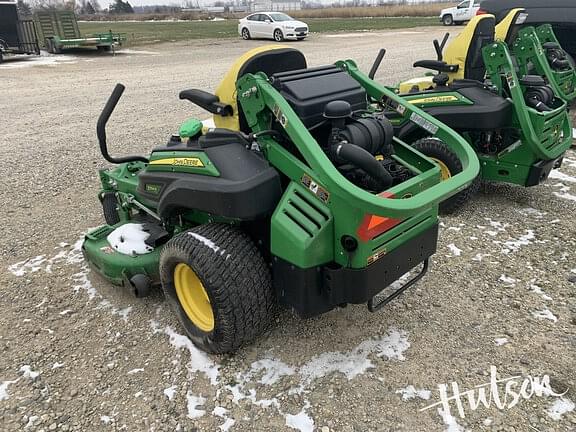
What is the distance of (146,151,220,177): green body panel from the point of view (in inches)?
102

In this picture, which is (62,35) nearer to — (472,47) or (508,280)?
(472,47)

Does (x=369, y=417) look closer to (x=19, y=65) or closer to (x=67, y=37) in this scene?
(x=19, y=65)

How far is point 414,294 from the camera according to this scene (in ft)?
10.8

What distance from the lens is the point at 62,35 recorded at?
18.2 meters

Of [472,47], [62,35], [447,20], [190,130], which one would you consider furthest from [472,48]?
[447,20]

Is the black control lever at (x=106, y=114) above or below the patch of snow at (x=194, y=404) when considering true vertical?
above

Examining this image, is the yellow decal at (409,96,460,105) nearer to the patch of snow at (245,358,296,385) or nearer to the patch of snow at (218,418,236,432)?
the patch of snow at (245,358,296,385)

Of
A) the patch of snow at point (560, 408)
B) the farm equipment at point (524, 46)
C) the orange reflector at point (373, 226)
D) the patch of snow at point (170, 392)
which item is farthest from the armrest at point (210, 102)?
the farm equipment at point (524, 46)

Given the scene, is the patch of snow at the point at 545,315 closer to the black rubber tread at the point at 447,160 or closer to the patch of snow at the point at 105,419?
the black rubber tread at the point at 447,160

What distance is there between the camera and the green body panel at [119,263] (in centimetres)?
310

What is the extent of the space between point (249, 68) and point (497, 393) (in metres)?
2.10

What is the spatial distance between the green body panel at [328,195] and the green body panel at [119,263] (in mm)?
1015

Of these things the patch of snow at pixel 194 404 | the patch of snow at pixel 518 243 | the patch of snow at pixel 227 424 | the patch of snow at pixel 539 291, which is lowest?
the patch of snow at pixel 518 243

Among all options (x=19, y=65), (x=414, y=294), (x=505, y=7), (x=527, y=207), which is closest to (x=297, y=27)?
(x=19, y=65)
